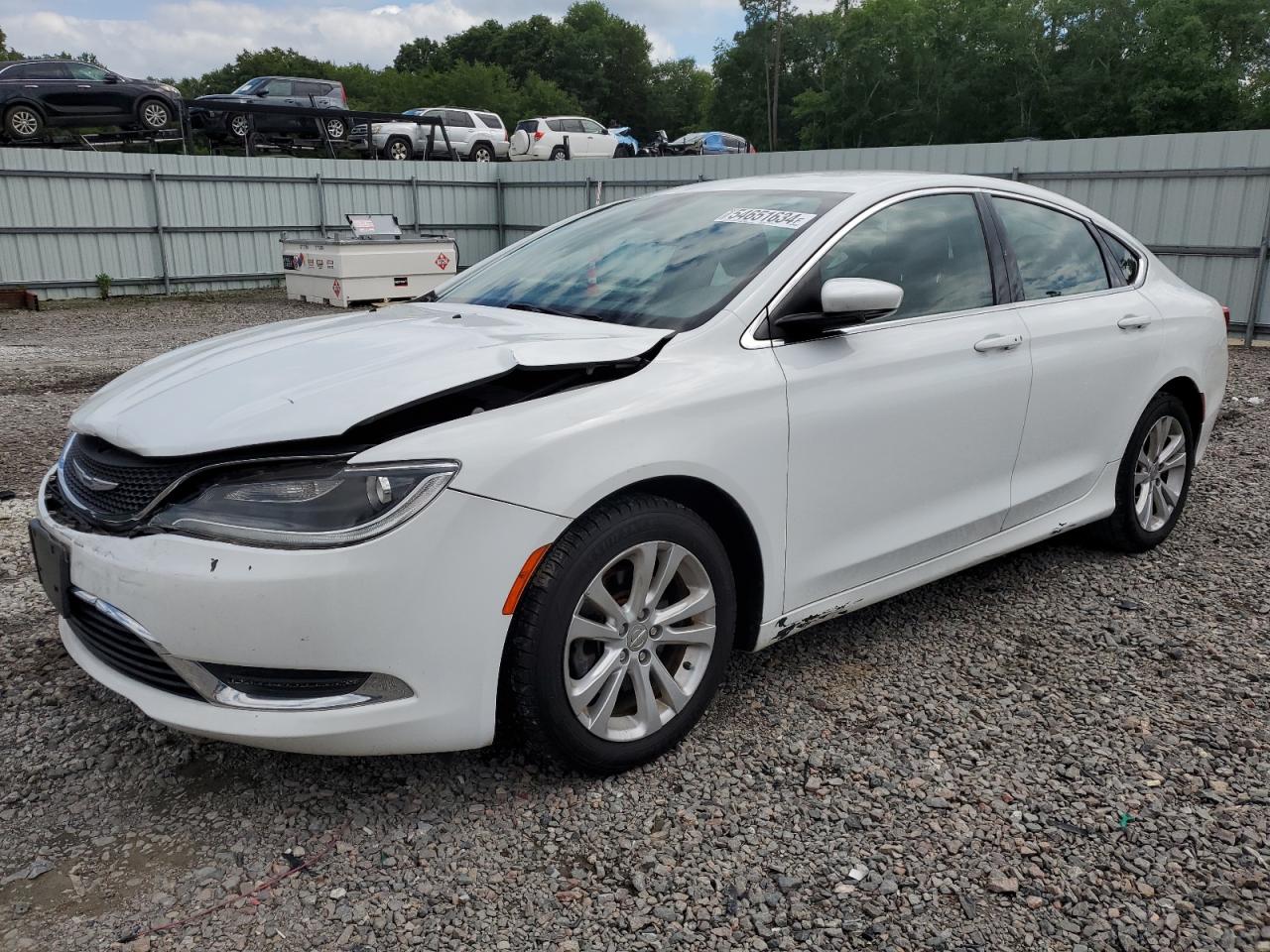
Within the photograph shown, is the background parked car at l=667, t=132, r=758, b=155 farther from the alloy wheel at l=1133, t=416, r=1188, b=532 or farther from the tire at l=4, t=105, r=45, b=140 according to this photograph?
the alloy wheel at l=1133, t=416, r=1188, b=532

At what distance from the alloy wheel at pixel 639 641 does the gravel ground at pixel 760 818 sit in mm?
199

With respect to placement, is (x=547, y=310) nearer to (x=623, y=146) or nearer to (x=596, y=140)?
(x=596, y=140)

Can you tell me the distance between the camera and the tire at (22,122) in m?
19.5

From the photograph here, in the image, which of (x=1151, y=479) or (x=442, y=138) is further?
(x=442, y=138)

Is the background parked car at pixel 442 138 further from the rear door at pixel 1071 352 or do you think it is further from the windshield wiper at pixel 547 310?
the windshield wiper at pixel 547 310

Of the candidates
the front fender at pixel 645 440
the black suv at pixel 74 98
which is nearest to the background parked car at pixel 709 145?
the black suv at pixel 74 98

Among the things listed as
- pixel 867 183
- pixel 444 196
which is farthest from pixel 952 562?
pixel 444 196

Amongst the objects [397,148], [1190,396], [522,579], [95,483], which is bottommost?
[1190,396]

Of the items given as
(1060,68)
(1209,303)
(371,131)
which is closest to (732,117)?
(1060,68)

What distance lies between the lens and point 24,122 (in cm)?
1972

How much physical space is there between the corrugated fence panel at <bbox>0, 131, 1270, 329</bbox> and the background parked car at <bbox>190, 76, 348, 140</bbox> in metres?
4.79

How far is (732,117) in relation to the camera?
7350 cm

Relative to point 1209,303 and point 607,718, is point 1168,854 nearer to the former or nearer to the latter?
point 607,718

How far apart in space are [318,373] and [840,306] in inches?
56.6
